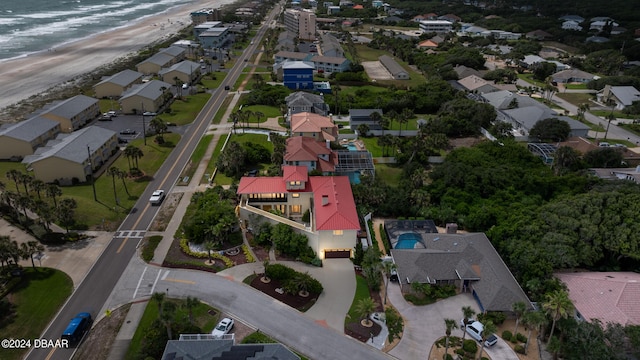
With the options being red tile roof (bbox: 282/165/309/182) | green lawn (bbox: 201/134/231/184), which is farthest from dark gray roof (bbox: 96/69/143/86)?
red tile roof (bbox: 282/165/309/182)

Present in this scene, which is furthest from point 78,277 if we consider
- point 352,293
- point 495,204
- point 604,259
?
point 604,259

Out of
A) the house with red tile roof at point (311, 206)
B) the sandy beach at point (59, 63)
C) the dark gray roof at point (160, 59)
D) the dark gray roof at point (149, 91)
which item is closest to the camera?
the house with red tile roof at point (311, 206)

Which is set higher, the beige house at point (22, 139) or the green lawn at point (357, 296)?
the beige house at point (22, 139)

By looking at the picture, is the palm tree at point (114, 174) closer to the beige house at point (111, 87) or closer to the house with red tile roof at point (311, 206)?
the house with red tile roof at point (311, 206)

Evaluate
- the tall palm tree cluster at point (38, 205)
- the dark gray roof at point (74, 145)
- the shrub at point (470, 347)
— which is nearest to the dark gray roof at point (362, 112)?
the dark gray roof at point (74, 145)

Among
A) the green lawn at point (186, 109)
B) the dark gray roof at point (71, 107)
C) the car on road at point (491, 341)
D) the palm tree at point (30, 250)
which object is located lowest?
the car on road at point (491, 341)

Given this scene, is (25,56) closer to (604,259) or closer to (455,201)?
(455,201)

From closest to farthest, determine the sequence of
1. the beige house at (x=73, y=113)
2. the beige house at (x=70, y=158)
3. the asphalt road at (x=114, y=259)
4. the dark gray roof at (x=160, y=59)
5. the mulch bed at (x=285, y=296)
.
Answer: the asphalt road at (x=114, y=259) → the mulch bed at (x=285, y=296) → the beige house at (x=70, y=158) → the beige house at (x=73, y=113) → the dark gray roof at (x=160, y=59)
